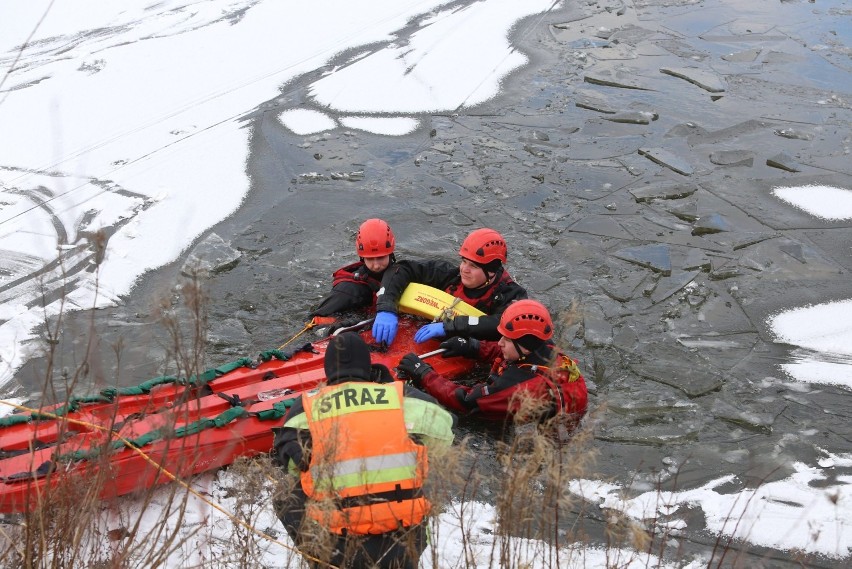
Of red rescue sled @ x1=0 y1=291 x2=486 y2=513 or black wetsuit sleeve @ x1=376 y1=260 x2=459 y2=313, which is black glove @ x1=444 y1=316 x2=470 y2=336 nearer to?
red rescue sled @ x1=0 y1=291 x2=486 y2=513

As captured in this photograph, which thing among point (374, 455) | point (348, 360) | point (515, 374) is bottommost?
point (515, 374)

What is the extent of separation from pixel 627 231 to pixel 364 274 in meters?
2.64

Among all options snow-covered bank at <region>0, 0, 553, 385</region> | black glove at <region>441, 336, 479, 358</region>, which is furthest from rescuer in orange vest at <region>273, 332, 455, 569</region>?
snow-covered bank at <region>0, 0, 553, 385</region>

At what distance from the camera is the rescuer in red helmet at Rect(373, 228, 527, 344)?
223 inches

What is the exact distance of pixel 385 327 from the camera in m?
5.71

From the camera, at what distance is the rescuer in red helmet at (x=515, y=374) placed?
16.5ft

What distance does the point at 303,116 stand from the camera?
926 centimetres

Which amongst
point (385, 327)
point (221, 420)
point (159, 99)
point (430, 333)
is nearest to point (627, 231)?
point (430, 333)

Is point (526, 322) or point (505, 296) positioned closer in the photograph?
point (526, 322)

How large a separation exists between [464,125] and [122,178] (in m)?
3.65

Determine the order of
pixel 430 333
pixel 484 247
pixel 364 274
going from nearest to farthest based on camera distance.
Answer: pixel 430 333 < pixel 484 247 < pixel 364 274

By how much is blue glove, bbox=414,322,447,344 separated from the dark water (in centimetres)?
72

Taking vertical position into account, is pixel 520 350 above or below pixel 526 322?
below

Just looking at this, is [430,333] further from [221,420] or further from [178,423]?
[178,423]
